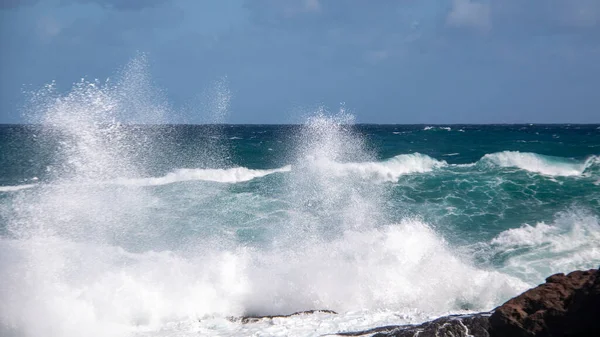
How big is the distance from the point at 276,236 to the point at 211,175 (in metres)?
8.18

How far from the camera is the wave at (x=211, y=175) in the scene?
21.1 meters

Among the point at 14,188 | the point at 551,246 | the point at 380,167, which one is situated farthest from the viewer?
the point at 380,167

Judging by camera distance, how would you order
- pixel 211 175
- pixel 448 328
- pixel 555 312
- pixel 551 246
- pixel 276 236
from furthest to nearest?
pixel 211 175 → pixel 276 236 → pixel 551 246 → pixel 448 328 → pixel 555 312

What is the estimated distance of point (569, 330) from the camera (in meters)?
5.67

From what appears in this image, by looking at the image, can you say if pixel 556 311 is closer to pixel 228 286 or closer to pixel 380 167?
pixel 228 286

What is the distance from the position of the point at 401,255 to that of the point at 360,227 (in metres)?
3.48

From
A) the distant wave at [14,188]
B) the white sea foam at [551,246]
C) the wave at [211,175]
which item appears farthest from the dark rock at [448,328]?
the distant wave at [14,188]

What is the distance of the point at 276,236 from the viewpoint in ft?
49.3

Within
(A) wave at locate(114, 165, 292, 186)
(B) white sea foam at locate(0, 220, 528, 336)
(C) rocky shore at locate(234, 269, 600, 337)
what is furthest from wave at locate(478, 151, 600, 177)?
(C) rocky shore at locate(234, 269, 600, 337)

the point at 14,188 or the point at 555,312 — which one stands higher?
the point at 14,188

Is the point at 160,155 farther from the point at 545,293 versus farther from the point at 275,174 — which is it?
the point at 545,293

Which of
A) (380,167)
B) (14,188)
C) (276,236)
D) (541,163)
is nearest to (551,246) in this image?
→ (276,236)

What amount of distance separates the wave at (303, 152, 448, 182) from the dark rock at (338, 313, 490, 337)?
14313 mm

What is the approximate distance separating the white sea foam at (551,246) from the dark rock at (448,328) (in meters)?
5.25
